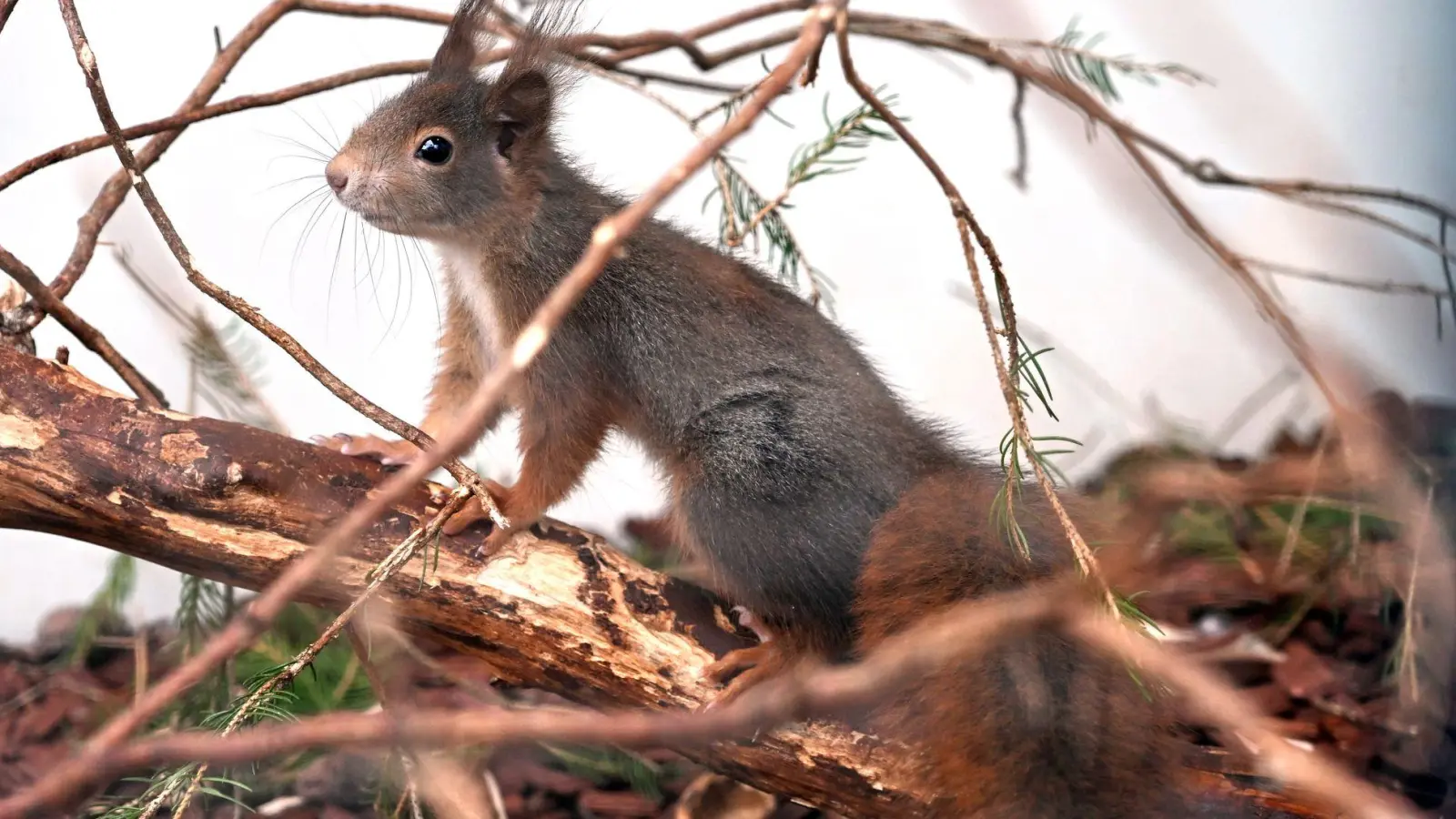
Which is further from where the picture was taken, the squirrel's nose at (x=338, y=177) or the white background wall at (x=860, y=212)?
the white background wall at (x=860, y=212)

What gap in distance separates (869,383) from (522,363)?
1.28m

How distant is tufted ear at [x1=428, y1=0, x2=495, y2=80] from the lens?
6.56 feet

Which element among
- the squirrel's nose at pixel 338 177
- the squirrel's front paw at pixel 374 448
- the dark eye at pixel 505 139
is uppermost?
the dark eye at pixel 505 139

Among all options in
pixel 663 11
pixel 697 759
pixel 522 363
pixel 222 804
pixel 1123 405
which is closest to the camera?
pixel 522 363

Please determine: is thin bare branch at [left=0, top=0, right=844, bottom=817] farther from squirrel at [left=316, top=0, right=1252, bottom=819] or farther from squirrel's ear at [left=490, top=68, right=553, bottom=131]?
squirrel's ear at [left=490, top=68, right=553, bottom=131]

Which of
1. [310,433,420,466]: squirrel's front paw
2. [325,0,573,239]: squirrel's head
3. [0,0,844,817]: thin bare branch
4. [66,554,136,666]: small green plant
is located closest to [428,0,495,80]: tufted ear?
[325,0,573,239]: squirrel's head

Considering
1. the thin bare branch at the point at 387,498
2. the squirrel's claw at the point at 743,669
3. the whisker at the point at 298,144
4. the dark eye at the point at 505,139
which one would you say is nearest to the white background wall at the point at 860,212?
the whisker at the point at 298,144

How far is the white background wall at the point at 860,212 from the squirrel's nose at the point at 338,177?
1.54ft

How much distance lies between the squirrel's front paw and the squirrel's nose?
49 centimetres

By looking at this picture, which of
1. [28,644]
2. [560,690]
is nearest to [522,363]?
[560,690]

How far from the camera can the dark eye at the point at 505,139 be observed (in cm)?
207

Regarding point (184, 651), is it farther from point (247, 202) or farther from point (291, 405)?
point (247, 202)

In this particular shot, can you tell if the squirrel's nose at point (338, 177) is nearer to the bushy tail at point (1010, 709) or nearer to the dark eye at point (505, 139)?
the dark eye at point (505, 139)

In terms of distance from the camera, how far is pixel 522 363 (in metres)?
0.82
